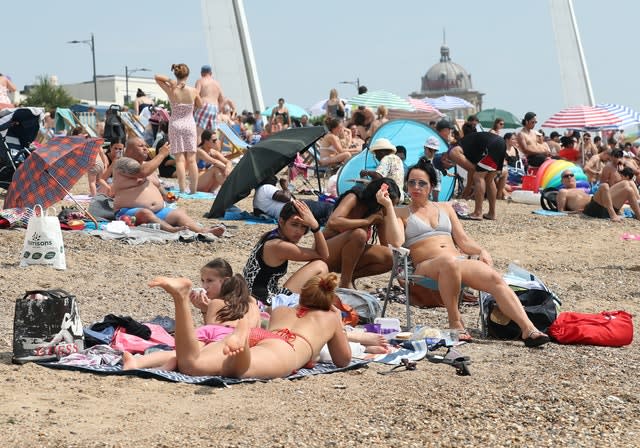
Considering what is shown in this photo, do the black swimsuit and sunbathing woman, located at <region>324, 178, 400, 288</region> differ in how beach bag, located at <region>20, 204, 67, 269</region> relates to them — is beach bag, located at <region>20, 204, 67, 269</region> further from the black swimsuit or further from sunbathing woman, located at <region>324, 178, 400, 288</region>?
the black swimsuit

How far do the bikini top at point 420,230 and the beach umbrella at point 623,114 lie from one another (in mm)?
16773

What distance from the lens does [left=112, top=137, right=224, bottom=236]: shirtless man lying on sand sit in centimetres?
1058

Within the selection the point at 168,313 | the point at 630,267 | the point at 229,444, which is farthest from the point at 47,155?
the point at 229,444

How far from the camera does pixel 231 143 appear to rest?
16.9 m

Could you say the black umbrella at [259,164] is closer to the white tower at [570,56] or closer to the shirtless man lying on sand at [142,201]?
the shirtless man lying on sand at [142,201]

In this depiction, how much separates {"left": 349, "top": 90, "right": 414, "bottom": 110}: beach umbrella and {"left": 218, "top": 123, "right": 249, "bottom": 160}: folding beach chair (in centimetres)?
426

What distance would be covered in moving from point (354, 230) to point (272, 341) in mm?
2361

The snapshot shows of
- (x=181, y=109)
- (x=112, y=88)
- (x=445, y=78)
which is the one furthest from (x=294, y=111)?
(x=445, y=78)

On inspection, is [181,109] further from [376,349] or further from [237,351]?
[237,351]

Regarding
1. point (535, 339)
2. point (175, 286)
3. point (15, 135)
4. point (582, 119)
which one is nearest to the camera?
point (175, 286)

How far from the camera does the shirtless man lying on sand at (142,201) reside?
10.6 meters

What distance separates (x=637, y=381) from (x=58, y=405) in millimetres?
2872

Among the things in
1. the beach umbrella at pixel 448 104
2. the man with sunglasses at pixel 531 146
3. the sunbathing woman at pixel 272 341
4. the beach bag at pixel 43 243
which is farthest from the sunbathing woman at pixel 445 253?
the beach umbrella at pixel 448 104

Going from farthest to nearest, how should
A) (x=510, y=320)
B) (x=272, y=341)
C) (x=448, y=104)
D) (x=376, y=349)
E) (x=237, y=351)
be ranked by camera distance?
1. (x=448, y=104)
2. (x=510, y=320)
3. (x=376, y=349)
4. (x=272, y=341)
5. (x=237, y=351)
